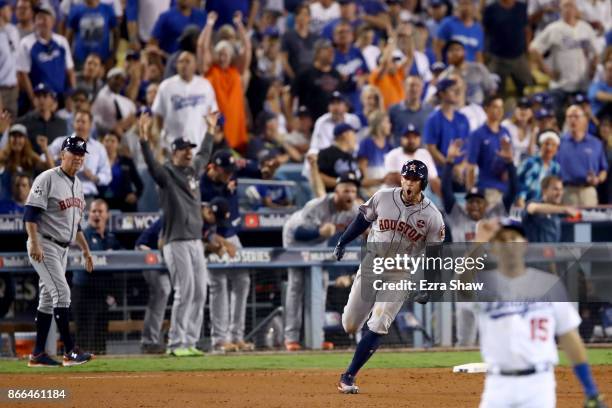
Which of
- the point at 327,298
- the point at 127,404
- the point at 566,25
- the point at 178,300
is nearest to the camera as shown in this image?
the point at 127,404

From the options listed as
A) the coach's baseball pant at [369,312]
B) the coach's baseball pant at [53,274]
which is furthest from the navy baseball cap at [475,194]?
the coach's baseball pant at [53,274]

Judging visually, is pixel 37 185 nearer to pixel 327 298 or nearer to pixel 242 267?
pixel 242 267

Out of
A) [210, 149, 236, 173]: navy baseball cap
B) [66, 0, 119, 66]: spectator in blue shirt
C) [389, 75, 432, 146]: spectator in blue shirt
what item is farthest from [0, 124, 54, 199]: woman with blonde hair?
[389, 75, 432, 146]: spectator in blue shirt

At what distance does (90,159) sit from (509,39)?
7.22m

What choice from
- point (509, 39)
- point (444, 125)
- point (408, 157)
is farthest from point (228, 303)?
point (509, 39)

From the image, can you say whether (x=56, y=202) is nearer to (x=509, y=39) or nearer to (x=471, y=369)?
(x=471, y=369)

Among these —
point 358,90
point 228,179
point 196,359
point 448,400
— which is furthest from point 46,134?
point 448,400

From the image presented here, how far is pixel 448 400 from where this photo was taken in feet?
33.9

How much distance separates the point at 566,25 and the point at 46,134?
25.5 feet

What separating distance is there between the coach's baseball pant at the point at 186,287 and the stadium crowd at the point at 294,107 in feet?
0.33

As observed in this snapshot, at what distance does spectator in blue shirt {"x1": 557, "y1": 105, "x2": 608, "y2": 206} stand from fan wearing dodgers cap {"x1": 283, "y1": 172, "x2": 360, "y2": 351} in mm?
3046

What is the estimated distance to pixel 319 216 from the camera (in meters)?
14.2

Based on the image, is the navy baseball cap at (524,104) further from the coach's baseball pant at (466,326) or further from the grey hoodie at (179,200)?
the grey hoodie at (179,200)

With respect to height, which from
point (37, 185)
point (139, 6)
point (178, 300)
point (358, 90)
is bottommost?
point (178, 300)
